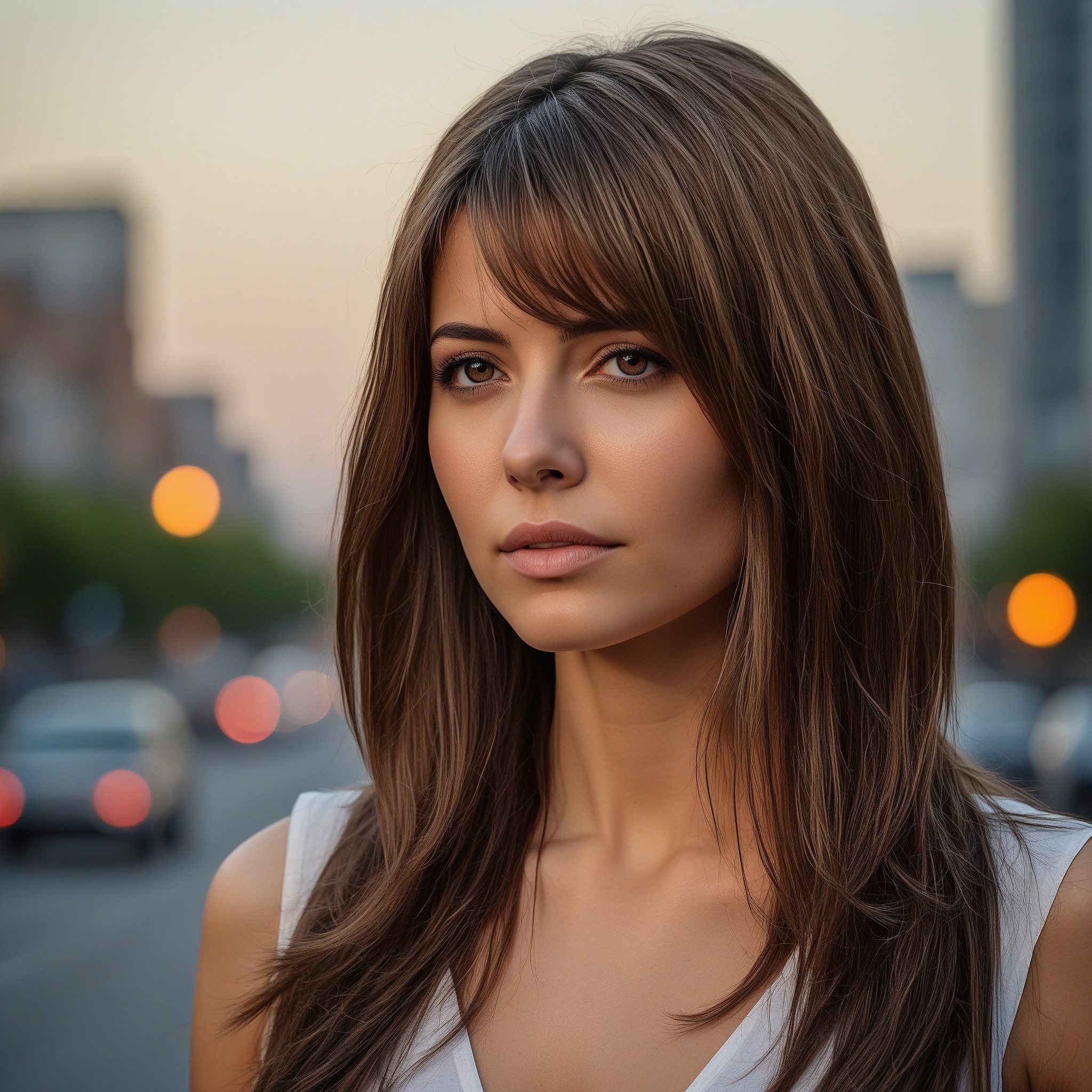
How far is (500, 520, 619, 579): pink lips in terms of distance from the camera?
1729 mm

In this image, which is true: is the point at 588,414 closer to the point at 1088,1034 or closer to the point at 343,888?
the point at 343,888

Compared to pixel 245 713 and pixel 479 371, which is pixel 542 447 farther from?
pixel 245 713

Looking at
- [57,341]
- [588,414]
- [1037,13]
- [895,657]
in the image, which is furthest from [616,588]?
[1037,13]

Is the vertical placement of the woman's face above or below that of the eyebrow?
below

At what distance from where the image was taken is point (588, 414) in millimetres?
1739

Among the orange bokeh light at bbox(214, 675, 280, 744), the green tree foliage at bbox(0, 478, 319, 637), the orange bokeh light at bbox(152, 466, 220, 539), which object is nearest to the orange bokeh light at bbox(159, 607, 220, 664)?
the green tree foliage at bbox(0, 478, 319, 637)

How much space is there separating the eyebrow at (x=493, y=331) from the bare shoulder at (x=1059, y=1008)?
101 cm

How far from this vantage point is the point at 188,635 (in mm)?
56156

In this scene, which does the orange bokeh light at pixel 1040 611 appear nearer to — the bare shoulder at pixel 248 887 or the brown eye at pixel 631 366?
the bare shoulder at pixel 248 887

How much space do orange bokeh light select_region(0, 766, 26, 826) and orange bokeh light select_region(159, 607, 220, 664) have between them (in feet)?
124

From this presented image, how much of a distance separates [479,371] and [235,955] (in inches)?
40.5

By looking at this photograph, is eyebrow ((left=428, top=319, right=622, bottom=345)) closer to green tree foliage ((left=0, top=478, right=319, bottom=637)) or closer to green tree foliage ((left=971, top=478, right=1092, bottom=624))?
green tree foliage ((left=0, top=478, right=319, bottom=637))

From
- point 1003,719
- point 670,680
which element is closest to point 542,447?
point 670,680

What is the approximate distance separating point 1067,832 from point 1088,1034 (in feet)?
0.94
